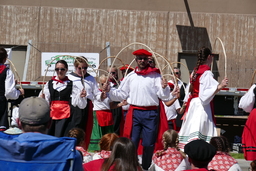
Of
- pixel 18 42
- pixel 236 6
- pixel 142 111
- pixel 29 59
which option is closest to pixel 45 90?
pixel 142 111

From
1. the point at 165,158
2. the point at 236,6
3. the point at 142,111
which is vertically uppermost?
the point at 236,6

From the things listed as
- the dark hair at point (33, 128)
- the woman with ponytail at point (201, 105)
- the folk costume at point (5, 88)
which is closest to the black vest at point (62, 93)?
the folk costume at point (5, 88)

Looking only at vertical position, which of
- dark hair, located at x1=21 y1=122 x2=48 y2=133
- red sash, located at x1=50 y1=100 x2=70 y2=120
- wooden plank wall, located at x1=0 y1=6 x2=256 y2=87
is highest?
wooden plank wall, located at x1=0 y1=6 x2=256 y2=87

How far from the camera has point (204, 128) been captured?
5.84 m

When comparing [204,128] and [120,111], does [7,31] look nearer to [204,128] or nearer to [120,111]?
[120,111]

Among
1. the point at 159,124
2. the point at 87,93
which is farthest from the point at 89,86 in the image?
the point at 159,124

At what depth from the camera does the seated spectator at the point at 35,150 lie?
2.55m

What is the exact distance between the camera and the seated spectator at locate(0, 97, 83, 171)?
8.37ft

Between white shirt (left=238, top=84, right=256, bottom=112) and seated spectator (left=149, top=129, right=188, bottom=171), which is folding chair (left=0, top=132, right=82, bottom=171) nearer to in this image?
seated spectator (left=149, top=129, right=188, bottom=171)

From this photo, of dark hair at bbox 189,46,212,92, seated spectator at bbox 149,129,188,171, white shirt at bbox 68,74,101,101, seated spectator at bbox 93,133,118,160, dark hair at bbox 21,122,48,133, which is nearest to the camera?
dark hair at bbox 21,122,48,133

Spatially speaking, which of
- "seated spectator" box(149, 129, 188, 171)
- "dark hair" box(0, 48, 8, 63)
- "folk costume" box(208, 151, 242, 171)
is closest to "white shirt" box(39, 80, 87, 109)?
"dark hair" box(0, 48, 8, 63)

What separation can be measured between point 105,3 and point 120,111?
17.2 feet

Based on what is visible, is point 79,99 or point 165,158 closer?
point 165,158

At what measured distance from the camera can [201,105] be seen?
589 cm
